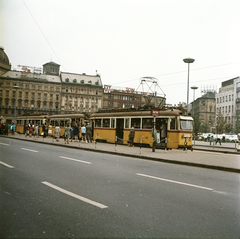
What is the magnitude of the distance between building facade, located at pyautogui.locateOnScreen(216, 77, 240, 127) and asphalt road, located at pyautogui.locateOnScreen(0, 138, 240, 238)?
79.5m

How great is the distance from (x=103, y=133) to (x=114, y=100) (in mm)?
82657

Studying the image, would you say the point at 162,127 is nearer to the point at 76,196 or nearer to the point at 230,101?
the point at 76,196

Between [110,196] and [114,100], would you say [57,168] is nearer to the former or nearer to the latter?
[110,196]

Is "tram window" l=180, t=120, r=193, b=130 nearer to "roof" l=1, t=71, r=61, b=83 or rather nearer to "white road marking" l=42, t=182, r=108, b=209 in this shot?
"white road marking" l=42, t=182, r=108, b=209

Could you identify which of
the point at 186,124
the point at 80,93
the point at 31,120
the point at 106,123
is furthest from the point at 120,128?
the point at 80,93

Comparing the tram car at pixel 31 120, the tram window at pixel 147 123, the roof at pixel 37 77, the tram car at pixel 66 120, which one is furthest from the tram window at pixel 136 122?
the roof at pixel 37 77

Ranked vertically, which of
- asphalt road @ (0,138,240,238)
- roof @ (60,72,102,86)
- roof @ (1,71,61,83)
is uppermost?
roof @ (60,72,102,86)

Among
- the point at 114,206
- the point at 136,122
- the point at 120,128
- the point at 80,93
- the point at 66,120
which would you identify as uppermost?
the point at 80,93

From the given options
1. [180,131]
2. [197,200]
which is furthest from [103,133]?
[197,200]

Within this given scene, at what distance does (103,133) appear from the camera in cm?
2675

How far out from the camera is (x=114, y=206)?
530cm

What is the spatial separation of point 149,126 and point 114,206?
1677 centimetres

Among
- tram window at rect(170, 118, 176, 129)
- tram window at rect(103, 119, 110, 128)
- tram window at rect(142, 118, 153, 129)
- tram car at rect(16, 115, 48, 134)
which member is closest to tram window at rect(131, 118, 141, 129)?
tram window at rect(142, 118, 153, 129)

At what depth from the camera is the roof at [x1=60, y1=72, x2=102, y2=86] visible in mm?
105750
